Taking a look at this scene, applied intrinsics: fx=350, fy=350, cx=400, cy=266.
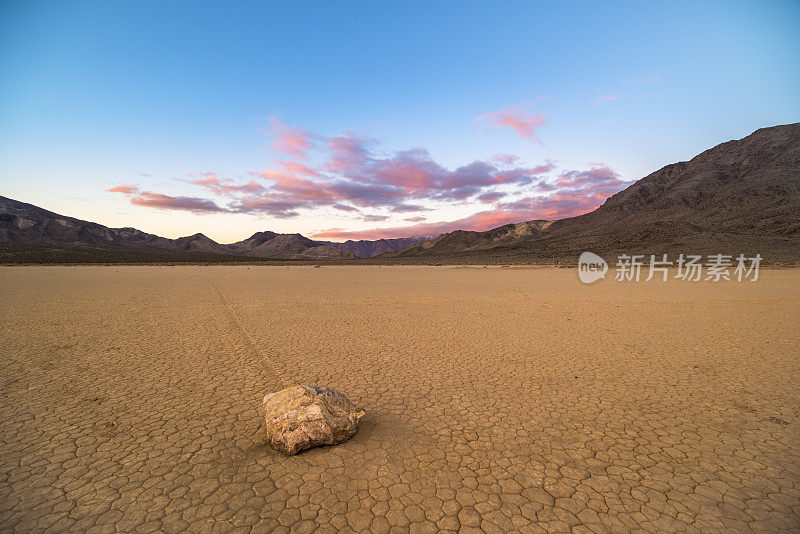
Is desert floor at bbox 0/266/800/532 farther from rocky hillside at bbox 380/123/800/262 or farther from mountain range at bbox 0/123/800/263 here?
rocky hillside at bbox 380/123/800/262

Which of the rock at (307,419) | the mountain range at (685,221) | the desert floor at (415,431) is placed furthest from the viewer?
the mountain range at (685,221)

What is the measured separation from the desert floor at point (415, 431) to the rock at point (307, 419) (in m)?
0.17

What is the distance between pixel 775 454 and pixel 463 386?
391cm

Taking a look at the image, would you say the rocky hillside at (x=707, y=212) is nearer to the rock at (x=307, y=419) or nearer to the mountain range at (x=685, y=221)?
the mountain range at (x=685, y=221)

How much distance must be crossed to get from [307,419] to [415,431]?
1.48 meters

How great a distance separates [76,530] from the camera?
3014 mm

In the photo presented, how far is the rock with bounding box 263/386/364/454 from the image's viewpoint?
402 centimetres

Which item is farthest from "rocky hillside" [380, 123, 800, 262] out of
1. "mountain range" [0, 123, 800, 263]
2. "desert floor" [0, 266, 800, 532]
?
"desert floor" [0, 266, 800, 532]

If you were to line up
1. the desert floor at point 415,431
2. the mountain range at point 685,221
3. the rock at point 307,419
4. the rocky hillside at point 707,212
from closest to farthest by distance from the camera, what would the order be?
the desert floor at point 415,431 < the rock at point 307,419 < the rocky hillside at point 707,212 < the mountain range at point 685,221

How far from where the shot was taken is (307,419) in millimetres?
4082

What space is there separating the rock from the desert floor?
0.17m

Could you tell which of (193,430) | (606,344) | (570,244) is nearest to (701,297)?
(606,344)

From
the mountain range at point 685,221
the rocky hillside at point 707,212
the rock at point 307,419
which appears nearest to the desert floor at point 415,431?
the rock at point 307,419

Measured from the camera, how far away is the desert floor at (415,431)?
323 cm
